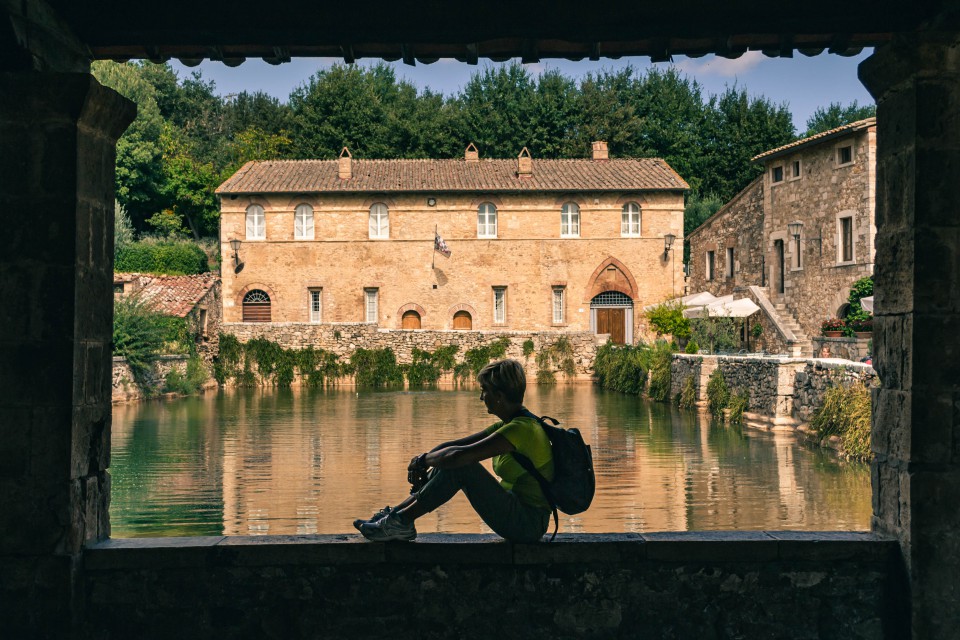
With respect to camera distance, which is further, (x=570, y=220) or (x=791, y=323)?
(x=570, y=220)

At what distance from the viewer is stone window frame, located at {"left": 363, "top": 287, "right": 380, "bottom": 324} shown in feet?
125

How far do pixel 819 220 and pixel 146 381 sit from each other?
65.2ft

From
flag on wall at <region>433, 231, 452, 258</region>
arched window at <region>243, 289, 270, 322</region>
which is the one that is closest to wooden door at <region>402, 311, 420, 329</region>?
flag on wall at <region>433, 231, 452, 258</region>

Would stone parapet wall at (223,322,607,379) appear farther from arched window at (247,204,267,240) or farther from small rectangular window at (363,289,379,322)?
arched window at (247,204,267,240)

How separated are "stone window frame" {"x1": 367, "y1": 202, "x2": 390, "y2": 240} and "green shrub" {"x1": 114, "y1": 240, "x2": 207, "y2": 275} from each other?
821 centimetres

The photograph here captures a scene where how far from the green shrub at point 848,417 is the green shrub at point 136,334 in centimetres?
1640

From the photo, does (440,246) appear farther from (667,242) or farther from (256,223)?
(667,242)

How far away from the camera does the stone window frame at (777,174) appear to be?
107 ft

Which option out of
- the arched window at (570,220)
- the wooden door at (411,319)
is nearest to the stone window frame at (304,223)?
the wooden door at (411,319)

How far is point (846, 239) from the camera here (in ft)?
95.9

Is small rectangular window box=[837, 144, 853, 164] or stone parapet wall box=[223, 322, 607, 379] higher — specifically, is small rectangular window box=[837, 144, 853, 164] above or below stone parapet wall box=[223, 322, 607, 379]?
above

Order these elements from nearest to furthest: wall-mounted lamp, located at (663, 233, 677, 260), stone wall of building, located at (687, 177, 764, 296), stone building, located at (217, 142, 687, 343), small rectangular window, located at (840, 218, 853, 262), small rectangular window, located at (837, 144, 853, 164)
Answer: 1. small rectangular window, located at (837, 144, 853, 164)
2. small rectangular window, located at (840, 218, 853, 262)
3. stone wall of building, located at (687, 177, 764, 296)
4. wall-mounted lamp, located at (663, 233, 677, 260)
5. stone building, located at (217, 142, 687, 343)

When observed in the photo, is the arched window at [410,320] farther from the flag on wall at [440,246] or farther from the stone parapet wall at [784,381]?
the stone parapet wall at [784,381]

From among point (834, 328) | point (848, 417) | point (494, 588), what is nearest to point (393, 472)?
point (848, 417)
